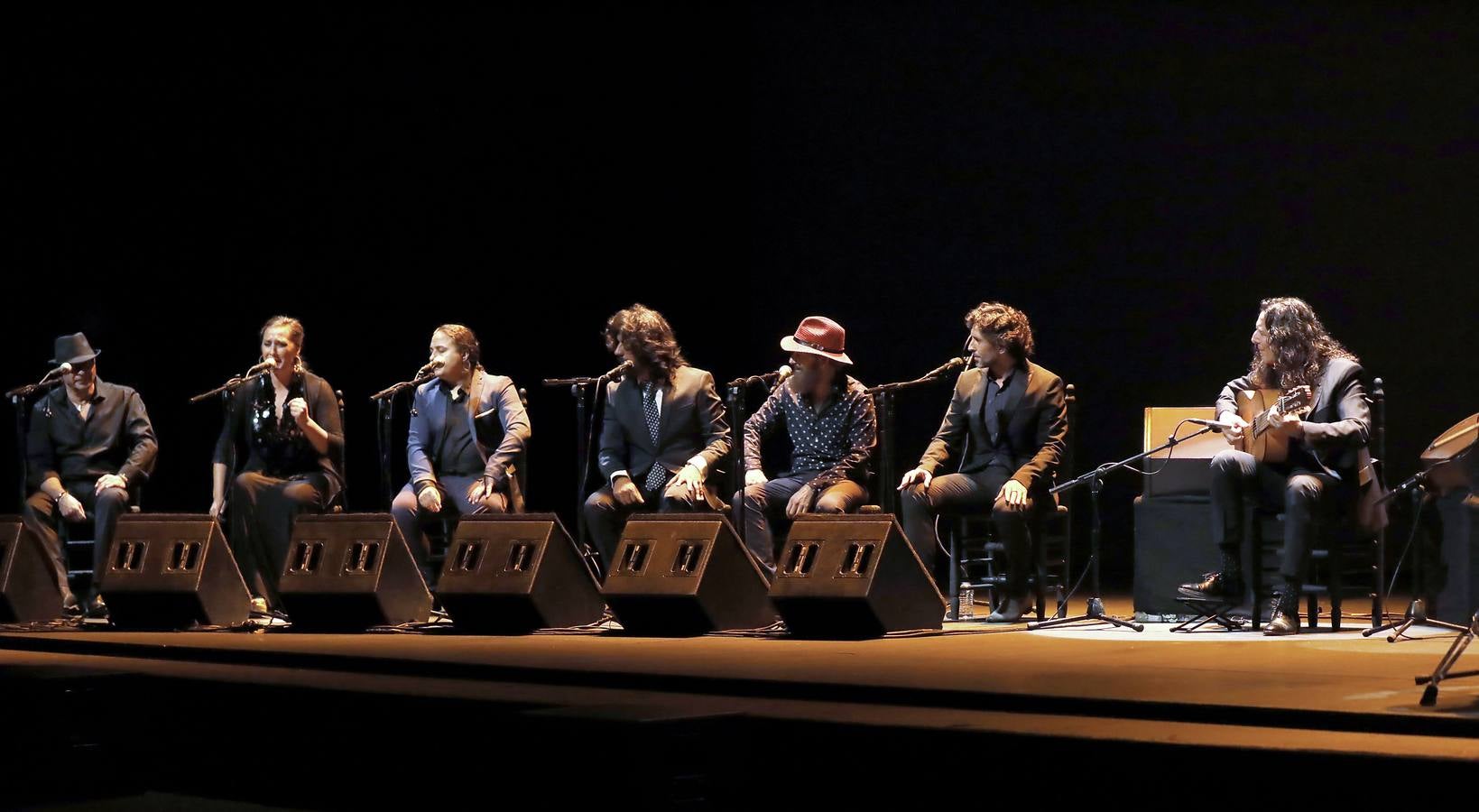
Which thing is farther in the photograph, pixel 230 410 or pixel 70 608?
pixel 70 608

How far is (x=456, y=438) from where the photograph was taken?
6395mm

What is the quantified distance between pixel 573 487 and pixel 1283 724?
5.54m

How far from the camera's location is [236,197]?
298 inches

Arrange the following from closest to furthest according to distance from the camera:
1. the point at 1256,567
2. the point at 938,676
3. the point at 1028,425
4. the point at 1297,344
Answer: the point at 938,676, the point at 1256,567, the point at 1297,344, the point at 1028,425

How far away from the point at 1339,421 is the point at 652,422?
2.37 metres

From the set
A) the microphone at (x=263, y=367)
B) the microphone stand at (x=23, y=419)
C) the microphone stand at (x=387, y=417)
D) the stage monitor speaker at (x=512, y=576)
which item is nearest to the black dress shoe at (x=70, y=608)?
the microphone stand at (x=23, y=419)

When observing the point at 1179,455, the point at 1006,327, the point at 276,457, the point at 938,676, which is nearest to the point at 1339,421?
the point at 1179,455

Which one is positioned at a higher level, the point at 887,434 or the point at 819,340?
the point at 819,340

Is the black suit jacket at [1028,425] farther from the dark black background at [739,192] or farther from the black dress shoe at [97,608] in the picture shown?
the black dress shoe at [97,608]

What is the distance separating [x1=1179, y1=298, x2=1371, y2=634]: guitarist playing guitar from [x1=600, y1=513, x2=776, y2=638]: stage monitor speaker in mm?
1484

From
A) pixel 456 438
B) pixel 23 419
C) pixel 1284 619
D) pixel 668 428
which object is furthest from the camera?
pixel 23 419

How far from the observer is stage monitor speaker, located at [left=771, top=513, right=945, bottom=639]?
5223mm

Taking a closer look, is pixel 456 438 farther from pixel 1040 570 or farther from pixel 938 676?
pixel 938 676

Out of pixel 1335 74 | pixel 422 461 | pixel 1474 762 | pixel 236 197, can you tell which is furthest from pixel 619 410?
pixel 1474 762
